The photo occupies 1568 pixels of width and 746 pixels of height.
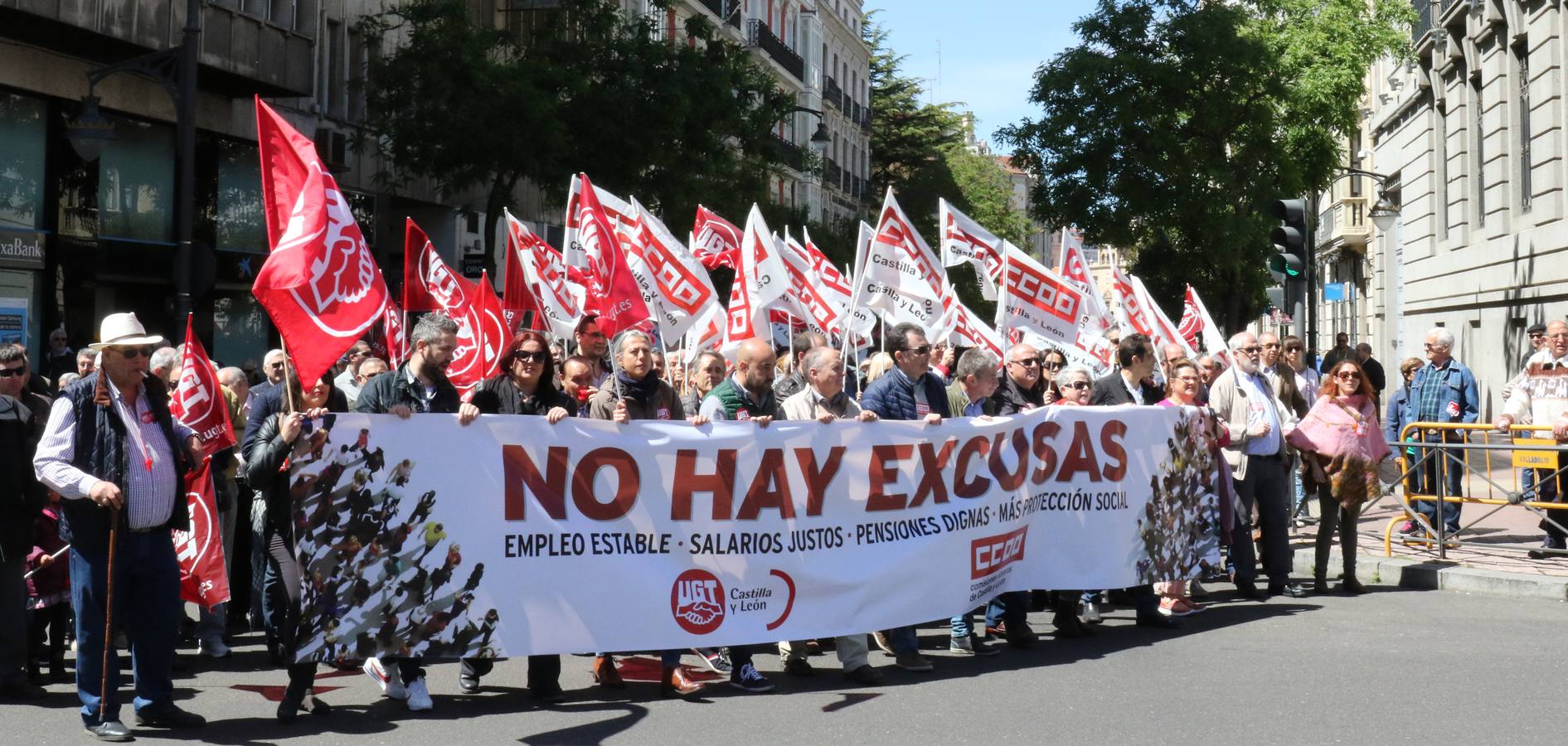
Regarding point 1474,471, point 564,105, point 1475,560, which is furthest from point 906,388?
point 564,105

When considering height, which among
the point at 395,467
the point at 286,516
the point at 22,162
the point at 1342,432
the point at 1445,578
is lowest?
the point at 1445,578

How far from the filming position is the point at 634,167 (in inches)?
1005

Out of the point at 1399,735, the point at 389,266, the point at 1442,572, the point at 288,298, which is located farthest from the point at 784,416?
the point at 389,266

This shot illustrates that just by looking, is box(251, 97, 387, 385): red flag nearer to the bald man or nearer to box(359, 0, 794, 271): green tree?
the bald man

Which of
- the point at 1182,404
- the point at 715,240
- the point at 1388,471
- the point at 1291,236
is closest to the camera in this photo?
the point at 1182,404

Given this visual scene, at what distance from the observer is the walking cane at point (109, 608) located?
23.1ft

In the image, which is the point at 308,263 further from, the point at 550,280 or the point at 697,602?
the point at 550,280

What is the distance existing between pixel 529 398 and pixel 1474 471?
8.16 meters

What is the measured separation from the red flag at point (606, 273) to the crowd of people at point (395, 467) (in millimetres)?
516

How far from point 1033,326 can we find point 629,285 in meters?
3.39

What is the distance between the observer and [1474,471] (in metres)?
13.0

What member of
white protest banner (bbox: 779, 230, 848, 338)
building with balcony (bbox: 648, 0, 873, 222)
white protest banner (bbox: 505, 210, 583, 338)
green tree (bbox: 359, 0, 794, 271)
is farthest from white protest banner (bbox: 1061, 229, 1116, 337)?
building with balcony (bbox: 648, 0, 873, 222)

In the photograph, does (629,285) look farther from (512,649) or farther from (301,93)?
(301,93)

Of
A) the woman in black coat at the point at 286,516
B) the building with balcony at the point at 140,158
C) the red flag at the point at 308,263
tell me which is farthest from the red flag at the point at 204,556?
the building with balcony at the point at 140,158
